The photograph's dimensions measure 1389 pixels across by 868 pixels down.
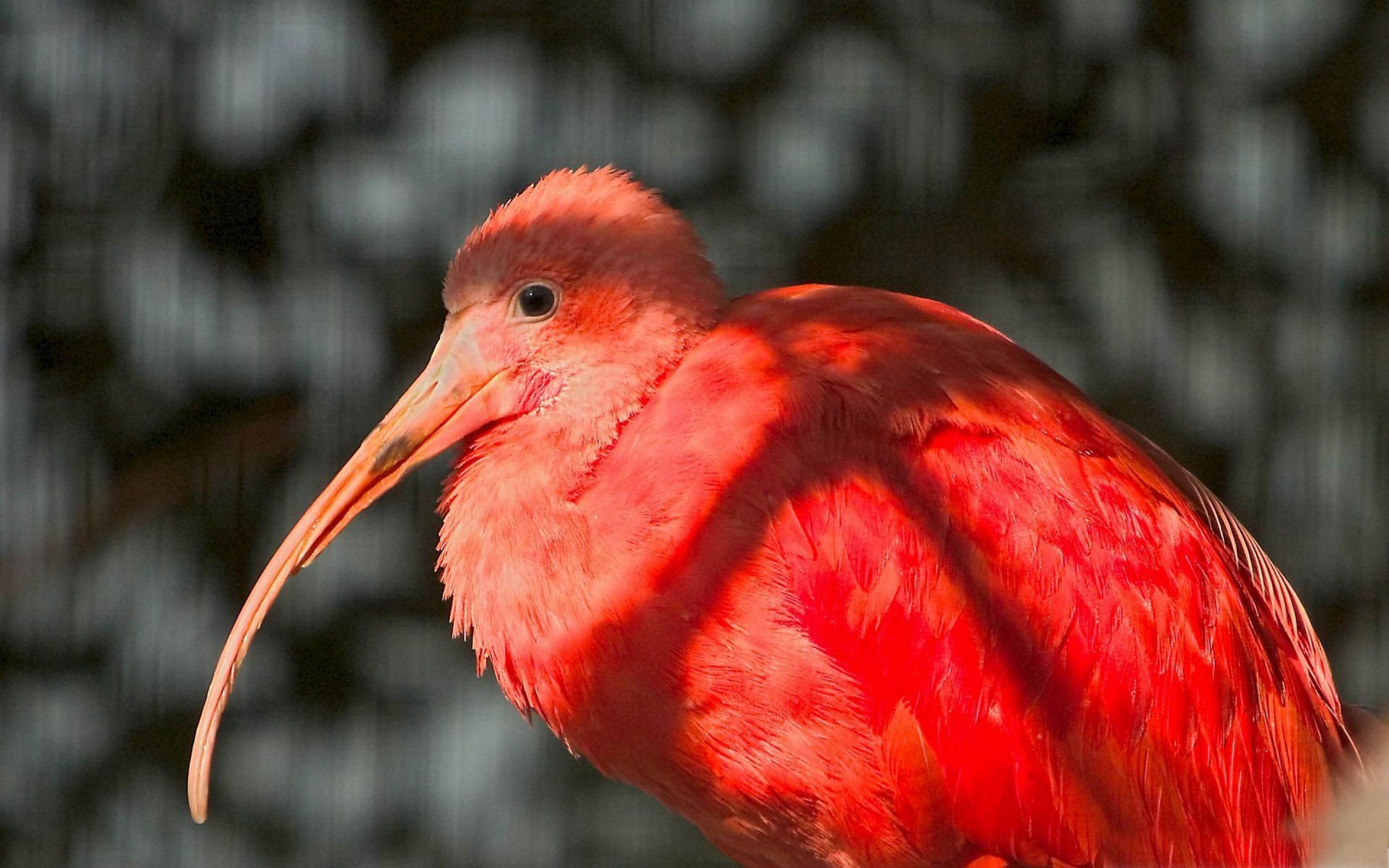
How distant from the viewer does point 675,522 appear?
1.27m

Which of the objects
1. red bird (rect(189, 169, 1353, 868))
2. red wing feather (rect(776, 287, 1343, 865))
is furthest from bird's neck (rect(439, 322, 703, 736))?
red wing feather (rect(776, 287, 1343, 865))

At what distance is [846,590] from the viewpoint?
49.9 inches

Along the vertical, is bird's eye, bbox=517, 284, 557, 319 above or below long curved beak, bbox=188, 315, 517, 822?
above

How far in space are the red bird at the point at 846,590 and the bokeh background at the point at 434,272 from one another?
2.98 ft

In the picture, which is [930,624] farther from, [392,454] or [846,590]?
→ [392,454]

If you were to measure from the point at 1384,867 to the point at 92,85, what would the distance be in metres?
2.22

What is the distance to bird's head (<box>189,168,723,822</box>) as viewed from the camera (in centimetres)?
139

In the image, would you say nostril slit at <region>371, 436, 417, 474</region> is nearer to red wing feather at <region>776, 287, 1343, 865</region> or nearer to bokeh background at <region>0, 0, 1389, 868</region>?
red wing feather at <region>776, 287, 1343, 865</region>

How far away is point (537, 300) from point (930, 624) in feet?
1.76

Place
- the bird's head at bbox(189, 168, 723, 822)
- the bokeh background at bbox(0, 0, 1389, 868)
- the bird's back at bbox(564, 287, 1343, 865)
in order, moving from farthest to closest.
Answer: the bokeh background at bbox(0, 0, 1389, 868) < the bird's head at bbox(189, 168, 723, 822) < the bird's back at bbox(564, 287, 1343, 865)

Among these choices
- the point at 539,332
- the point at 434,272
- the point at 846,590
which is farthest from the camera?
the point at 434,272

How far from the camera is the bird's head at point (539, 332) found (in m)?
1.39

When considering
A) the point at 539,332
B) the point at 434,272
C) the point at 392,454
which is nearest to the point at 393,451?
the point at 392,454

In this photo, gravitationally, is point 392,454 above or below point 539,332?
below
